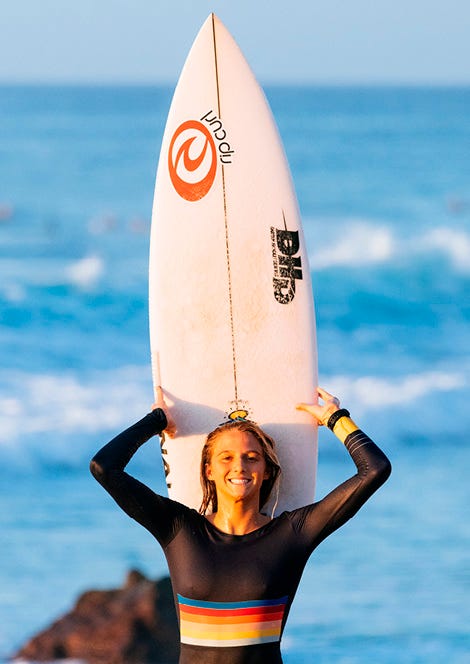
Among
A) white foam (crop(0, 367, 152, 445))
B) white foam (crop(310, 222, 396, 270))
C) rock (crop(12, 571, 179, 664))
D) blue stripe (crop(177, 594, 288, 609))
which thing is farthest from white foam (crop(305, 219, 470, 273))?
blue stripe (crop(177, 594, 288, 609))

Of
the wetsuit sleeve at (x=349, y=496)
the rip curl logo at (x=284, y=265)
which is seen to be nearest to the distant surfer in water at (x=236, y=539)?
the wetsuit sleeve at (x=349, y=496)

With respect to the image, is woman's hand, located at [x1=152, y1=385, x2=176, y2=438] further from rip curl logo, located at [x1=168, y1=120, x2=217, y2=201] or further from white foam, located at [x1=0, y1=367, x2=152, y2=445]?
white foam, located at [x1=0, y1=367, x2=152, y2=445]

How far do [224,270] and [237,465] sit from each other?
833mm

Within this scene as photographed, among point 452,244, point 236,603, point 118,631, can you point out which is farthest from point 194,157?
point 452,244

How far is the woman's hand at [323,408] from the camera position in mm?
4081

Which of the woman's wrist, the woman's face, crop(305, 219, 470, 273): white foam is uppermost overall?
crop(305, 219, 470, 273): white foam

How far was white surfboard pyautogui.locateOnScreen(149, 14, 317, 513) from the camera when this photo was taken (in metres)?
4.34

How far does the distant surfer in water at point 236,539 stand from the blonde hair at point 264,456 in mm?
51

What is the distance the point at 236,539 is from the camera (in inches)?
149

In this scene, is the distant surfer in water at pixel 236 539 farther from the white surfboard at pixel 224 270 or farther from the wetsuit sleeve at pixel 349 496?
the white surfboard at pixel 224 270

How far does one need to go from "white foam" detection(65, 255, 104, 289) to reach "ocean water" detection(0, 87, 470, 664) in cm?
4

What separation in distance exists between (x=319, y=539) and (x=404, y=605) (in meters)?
5.59

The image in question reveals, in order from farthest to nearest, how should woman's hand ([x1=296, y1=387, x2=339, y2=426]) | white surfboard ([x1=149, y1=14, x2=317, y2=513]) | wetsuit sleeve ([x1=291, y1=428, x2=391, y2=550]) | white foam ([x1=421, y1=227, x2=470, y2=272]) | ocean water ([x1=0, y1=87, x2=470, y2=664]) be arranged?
white foam ([x1=421, y1=227, x2=470, y2=272]), ocean water ([x1=0, y1=87, x2=470, y2=664]), white surfboard ([x1=149, y1=14, x2=317, y2=513]), woman's hand ([x1=296, y1=387, x2=339, y2=426]), wetsuit sleeve ([x1=291, y1=428, x2=391, y2=550])

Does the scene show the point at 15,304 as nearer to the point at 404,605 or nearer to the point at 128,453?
the point at 404,605
